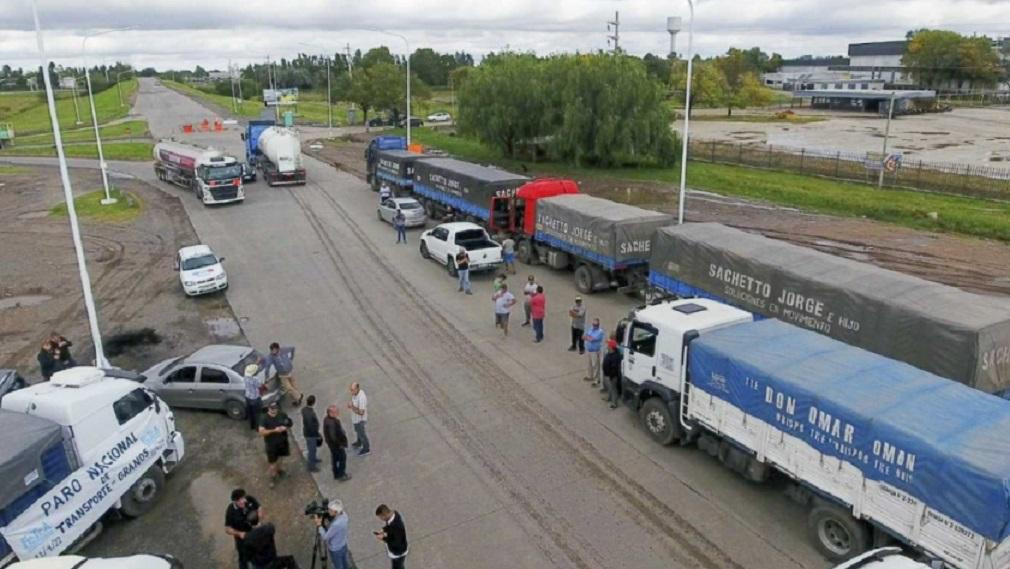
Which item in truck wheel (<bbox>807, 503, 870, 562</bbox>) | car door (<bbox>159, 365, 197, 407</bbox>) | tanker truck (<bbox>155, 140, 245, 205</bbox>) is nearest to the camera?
truck wheel (<bbox>807, 503, 870, 562</bbox>)

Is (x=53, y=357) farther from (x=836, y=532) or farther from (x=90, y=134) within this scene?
(x=90, y=134)

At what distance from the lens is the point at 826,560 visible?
1016 centimetres

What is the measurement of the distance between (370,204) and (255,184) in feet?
34.2

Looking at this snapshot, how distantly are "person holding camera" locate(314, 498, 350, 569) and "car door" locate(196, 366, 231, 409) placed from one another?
6.02 metres

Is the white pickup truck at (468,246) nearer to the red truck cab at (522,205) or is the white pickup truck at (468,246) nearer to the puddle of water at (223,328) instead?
the red truck cab at (522,205)

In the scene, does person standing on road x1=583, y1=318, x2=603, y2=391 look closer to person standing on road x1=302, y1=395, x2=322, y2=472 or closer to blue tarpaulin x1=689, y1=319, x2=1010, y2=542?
blue tarpaulin x1=689, y1=319, x2=1010, y2=542

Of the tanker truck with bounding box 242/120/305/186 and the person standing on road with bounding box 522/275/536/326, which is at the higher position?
the tanker truck with bounding box 242/120/305/186

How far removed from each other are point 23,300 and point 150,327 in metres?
6.13

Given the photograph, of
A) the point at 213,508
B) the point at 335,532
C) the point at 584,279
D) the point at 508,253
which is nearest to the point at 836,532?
the point at 335,532

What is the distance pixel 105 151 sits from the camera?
59.2m

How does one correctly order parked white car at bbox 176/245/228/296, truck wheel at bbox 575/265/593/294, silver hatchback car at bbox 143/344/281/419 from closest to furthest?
silver hatchback car at bbox 143/344/281/419 < parked white car at bbox 176/245/228/296 < truck wheel at bbox 575/265/593/294

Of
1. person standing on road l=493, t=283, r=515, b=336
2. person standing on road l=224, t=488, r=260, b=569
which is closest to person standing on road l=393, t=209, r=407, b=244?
person standing on road l=493, t=283, r=515, b=336

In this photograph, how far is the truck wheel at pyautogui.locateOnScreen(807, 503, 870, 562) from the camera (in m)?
9.77

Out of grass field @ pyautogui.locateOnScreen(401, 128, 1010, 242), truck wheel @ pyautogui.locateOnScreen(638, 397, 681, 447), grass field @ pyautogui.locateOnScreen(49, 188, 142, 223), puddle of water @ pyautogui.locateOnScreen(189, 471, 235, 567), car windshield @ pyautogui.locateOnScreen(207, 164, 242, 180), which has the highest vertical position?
car windshield @ pyautogui.locateOnScreen(207, 164, 242, 180)
